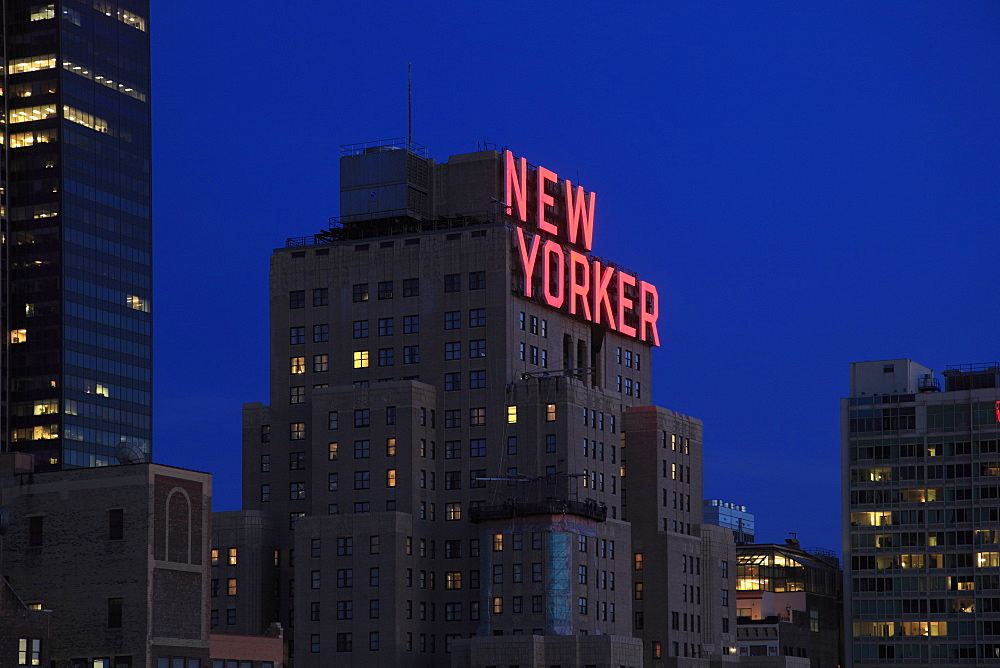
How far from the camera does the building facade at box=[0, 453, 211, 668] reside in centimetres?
16525

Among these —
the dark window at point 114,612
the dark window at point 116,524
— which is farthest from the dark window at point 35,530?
the dark window at point 114,612

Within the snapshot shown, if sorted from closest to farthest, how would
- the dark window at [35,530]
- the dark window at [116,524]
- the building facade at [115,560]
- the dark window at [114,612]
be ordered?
the building facade at [115,560] → the dark window at [114,612] → the dark window at [116,524] → the dark window at [35,530]

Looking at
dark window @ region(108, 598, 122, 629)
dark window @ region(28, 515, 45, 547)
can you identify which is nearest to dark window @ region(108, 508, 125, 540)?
dark window @ region(108, 598, 122, 629)

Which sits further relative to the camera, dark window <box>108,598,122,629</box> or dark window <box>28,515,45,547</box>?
dark window <box>28,515,45,547</box>

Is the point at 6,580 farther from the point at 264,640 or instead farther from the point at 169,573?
the point at 264,640

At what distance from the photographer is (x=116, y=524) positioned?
6570 inches

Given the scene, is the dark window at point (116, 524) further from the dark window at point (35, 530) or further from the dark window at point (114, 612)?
the dark window at point (35, 530)

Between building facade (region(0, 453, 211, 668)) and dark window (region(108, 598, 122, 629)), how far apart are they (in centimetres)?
9

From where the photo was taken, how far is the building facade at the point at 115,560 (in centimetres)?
16525

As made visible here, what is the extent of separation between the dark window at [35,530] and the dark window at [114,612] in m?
10.00

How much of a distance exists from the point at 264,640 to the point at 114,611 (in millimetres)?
24623

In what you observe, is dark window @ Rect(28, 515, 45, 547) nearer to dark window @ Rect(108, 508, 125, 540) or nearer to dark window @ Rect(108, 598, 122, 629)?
dark window @ Rect(108, 508, 125, 540)

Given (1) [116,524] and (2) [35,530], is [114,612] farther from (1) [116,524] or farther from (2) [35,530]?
(2) [35,530]

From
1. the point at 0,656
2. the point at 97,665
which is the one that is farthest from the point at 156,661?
the point at 0,656
